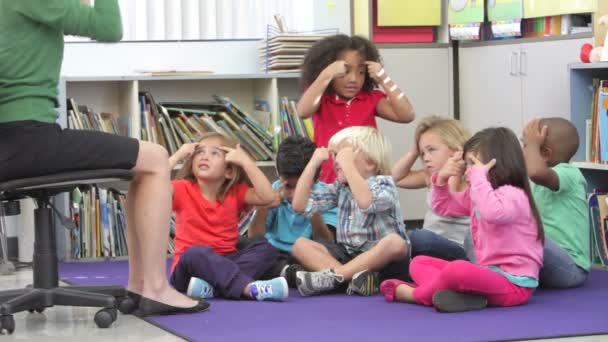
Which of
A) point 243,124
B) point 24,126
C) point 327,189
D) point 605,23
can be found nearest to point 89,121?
point 243,124

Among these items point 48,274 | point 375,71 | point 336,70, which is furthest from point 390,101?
point 48,274

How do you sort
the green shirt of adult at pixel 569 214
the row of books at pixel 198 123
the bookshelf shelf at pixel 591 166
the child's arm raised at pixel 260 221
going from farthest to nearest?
the row of books at pixel 198 123, the bookshelf shelf at pixel 591 166, the child's arm raised at pixel 260 221, the green shirt of adult at pixel 569 214

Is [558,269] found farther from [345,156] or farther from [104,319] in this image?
[104,319]

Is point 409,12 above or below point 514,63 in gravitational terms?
above

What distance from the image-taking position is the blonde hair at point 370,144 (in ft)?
12.4

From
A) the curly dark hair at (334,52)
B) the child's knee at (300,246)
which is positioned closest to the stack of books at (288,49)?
the curly dark hair at (334,52)

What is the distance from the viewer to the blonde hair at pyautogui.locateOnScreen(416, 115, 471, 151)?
13.0ft

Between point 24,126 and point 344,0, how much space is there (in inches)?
108

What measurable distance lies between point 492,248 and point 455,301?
0.80ft

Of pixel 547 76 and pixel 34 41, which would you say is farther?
pixel 547 76

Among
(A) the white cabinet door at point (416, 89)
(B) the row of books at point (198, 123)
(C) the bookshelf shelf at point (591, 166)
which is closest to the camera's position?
(C) the bookshelf shelf at point (591, 166)

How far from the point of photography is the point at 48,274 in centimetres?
321

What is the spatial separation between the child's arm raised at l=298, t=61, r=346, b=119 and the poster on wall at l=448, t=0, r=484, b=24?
3.45 feet

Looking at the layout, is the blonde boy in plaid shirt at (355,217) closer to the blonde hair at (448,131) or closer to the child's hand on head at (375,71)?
the blonde hair at (448,131)
